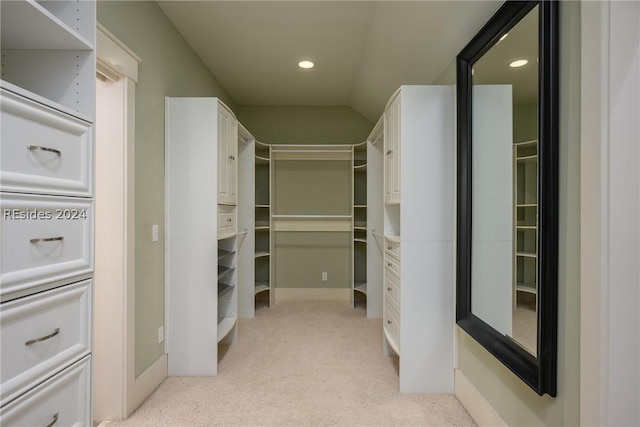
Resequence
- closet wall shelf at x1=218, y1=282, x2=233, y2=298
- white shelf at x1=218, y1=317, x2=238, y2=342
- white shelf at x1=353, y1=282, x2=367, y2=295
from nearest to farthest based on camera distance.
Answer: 1. white shelf at x1=218, y1=317, x2=238, y2=342
2. closet wall shelf at x1=218, y1=282, x2=233, y2=298
3. white shelf at x1=353, y1=282, x2=367, y2=295

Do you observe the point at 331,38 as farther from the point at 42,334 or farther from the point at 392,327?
the point at 42,334

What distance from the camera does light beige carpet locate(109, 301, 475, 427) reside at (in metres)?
1.96

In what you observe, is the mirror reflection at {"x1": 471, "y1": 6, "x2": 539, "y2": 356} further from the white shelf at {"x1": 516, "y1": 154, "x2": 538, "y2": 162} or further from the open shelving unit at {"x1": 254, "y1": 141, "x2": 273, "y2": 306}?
the open shelving unit at {"x1": 254, "y1": 141, "x2": 273, "y2": 306}

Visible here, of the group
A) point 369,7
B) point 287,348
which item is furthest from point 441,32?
point 287,348

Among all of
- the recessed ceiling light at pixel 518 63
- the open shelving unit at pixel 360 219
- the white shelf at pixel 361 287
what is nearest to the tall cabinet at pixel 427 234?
the recessed ceiling light at pixel 518 63

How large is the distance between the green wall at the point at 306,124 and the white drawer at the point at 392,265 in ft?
7.69

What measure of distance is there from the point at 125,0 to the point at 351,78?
2.29 m

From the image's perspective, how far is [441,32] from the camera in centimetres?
213

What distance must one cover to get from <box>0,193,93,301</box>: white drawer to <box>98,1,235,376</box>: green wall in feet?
3.19

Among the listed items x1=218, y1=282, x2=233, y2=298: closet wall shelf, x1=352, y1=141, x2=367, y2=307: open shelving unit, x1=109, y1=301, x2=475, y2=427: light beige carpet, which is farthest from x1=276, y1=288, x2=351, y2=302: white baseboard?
x1=218, y1=282, x2=233, y2=298: closet wall shelf

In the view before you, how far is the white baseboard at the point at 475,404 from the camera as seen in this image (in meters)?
1.74

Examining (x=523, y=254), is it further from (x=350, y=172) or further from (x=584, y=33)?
(x=350, y=172)

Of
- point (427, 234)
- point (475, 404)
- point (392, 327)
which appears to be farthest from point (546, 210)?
point (392, 327)

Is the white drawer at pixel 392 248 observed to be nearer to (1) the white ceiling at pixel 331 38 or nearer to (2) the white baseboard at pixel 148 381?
(1) the white ceiling at pixel 331 38
